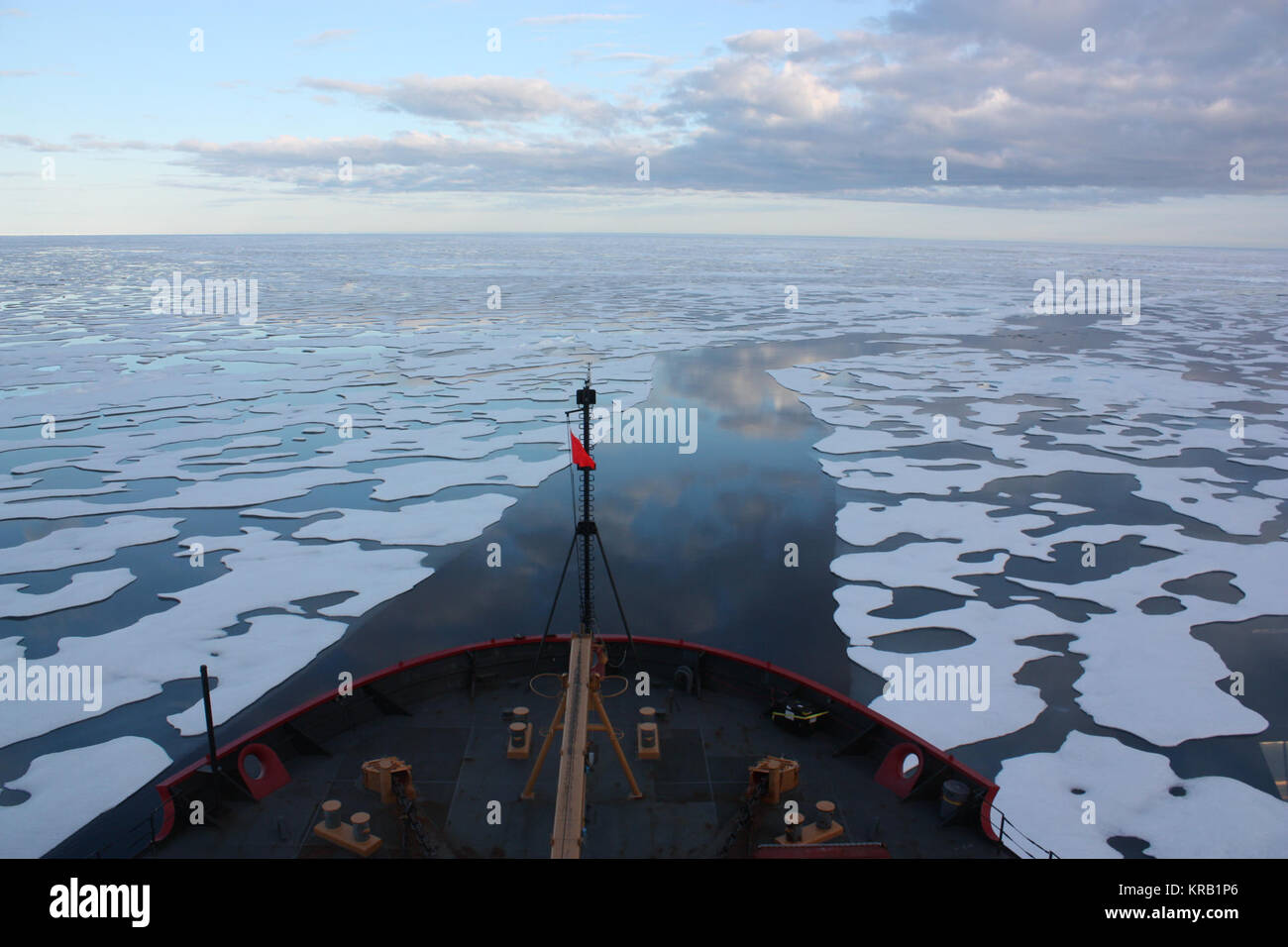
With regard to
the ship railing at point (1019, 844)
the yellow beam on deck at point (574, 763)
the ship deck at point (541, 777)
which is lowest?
the ship railing at point (1019, 844)

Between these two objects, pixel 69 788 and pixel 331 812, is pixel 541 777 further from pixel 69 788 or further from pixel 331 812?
pixel 69 788

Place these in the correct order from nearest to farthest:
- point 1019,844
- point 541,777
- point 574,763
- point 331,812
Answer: point 574,763 < point 331,812 < point 541,777 < point 1019,844

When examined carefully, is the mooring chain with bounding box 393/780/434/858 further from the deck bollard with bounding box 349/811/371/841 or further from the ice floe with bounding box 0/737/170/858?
the ice floe with bounding box 0/737/170/858

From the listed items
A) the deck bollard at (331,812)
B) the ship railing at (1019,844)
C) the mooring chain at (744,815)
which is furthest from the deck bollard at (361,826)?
the ship railing at (1019,844)

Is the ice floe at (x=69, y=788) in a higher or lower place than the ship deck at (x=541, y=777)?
lower

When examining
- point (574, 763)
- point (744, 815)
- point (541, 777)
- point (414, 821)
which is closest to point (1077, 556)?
point (744, 815)

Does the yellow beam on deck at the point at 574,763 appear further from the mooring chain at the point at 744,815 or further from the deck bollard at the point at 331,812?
the deck bollard at the point at 331,812

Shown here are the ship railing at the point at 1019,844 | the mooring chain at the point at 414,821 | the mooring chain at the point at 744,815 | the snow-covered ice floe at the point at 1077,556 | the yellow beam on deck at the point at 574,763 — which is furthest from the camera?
the snow-covered ice floe at the point at 1077,556

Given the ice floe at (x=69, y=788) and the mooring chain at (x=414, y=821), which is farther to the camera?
the ice floe at (x=69, y=788)
